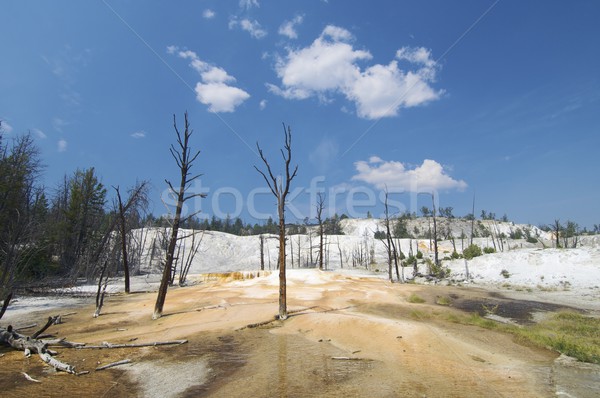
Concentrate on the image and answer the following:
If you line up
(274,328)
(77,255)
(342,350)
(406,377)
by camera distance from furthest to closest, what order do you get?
(77,255) → (274,328) → (342,350) → (406,377)

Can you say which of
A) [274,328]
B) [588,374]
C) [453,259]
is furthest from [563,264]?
[274,328]

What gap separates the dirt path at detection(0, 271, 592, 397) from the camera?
7141 mm

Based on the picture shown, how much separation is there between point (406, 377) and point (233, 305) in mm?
13105

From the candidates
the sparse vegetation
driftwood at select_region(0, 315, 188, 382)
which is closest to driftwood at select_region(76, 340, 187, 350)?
driftwood at select_region(0, 315, 188, 382)

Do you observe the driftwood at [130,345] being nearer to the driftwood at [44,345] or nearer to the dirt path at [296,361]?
the driftwood at [44,345]

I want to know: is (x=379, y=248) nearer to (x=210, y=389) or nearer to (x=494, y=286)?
(x=494, y=286)

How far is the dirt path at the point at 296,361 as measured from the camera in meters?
7.14

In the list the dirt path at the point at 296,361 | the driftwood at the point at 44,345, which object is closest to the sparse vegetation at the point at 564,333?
the dirt path at the point at 296,361

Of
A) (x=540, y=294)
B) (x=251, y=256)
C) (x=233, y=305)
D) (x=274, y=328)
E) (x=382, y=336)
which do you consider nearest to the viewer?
(x=382, y=336)

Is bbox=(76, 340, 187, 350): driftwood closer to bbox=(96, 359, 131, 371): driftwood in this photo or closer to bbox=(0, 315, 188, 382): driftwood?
bbox=(0, 315, 188, 382): driftwood

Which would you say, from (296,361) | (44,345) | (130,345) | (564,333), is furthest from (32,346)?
(564,333)

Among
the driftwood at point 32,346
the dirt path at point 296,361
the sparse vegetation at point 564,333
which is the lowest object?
the sparse vegetation at point 564,333

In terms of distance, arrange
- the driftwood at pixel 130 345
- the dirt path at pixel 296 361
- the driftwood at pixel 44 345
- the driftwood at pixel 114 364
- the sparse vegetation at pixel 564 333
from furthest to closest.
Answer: the driftwood at pixel 130 345 < the sparse vegetation at pixel 564 333 < the driftwood at pixel 44 345 < the driftwood at pixel 114 364 < the dirt path at pixel 296 361

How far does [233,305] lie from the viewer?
749 inches
